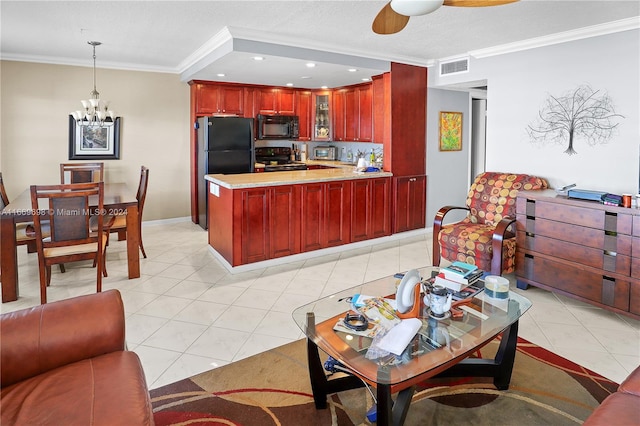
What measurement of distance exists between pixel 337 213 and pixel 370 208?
55 cm

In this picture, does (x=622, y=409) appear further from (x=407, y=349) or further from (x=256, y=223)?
(x=256, y=223)

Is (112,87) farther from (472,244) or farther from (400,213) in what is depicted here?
(472,244)

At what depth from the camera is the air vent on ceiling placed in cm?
513

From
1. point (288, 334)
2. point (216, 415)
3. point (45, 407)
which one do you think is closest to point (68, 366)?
point (45, 407)

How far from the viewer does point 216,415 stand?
2.04 m

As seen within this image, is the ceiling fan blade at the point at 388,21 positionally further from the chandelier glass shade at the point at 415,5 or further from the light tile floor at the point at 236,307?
the light tile floor at the point at 236,307

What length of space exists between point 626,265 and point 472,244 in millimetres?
1195

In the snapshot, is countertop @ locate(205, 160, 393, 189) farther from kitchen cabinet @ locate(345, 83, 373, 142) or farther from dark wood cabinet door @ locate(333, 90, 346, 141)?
dark wood cabinet door @ locate(333, 90, 346, 141)

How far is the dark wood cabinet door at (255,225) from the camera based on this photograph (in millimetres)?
4219

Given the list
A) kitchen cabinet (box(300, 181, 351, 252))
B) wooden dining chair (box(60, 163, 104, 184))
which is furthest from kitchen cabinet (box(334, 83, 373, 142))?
wooden dining chair (box(60, 163, 104, 184))

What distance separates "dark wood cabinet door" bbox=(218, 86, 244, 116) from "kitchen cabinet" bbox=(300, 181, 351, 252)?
254 centimetres

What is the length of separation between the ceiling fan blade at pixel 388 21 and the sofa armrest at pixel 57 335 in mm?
2103

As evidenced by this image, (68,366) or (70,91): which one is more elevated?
(70,91)

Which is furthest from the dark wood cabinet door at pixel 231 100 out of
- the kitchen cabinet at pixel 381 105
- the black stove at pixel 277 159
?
the kitchen cabinet at pixel 381 105
